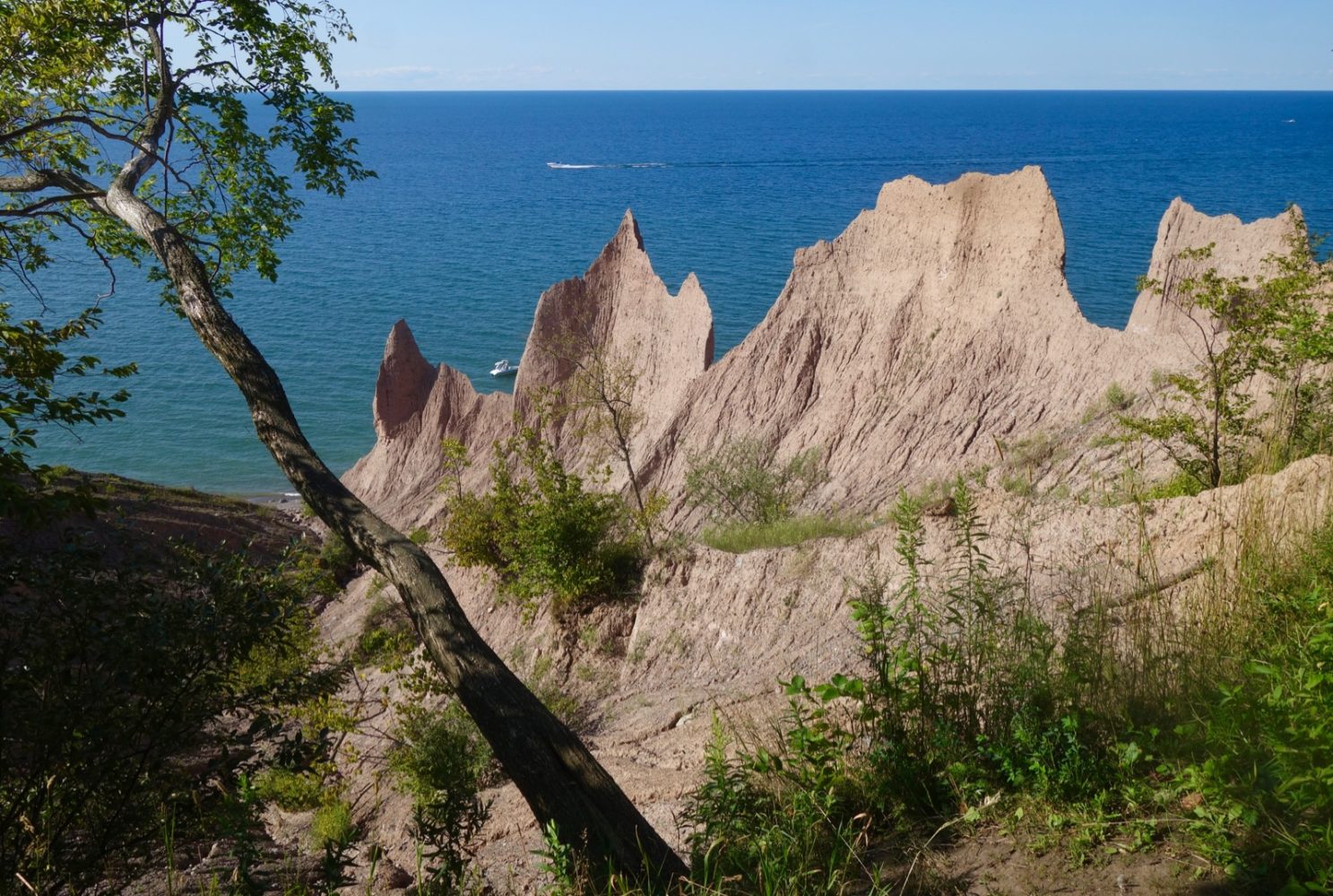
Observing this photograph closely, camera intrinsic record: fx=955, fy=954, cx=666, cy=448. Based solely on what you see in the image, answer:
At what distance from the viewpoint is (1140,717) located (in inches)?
180

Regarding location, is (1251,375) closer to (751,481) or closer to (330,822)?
(330,822)

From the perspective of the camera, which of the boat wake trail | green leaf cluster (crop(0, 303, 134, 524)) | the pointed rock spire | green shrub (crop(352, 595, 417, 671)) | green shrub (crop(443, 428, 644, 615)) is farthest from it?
the boat wake trail

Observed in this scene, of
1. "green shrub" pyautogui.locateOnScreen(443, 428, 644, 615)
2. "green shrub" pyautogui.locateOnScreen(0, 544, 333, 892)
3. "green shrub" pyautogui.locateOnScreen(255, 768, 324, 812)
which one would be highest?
"green shrub" pyautogui.locateOnScreen(0, 544, 333, 892)

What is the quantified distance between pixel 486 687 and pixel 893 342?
22.0 metres

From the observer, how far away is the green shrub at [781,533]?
50.3 ft

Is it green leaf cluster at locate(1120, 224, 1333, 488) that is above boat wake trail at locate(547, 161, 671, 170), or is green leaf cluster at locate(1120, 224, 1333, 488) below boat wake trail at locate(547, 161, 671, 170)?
below

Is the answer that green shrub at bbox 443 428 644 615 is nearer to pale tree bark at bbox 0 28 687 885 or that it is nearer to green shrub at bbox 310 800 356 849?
green shrub at bbox 310 800 356 849

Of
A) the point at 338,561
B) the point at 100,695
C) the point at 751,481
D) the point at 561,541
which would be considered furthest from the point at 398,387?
the point at 100,695

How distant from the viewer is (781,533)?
1631 cm

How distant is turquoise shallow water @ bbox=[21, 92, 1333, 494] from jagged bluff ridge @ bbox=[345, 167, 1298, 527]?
16365 mm

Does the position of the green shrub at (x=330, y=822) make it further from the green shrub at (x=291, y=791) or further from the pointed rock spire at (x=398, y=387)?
the pointed rock spire at (x=398, y=387)

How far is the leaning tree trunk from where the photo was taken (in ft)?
15.1

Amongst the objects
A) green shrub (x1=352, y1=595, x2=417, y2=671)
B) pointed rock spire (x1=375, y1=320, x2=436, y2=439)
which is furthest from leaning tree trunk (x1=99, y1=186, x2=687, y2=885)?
pointed rock spire (x1=375, y1=320, x2=436, y2=439)

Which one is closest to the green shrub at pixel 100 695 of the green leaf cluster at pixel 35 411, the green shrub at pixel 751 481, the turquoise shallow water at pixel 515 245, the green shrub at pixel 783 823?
the green leaf cluster at pixel 35 411
